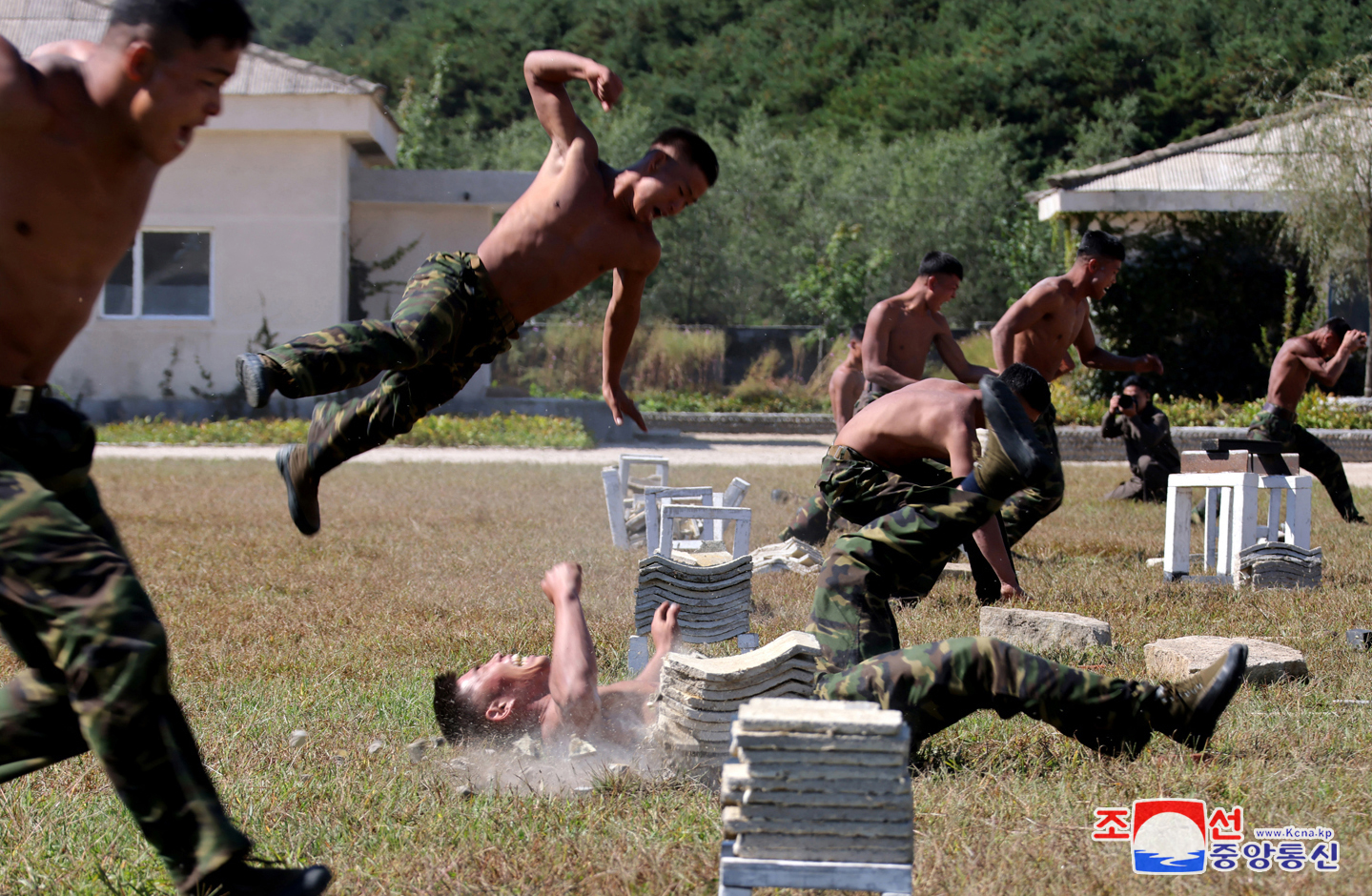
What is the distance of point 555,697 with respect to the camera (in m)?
3.46

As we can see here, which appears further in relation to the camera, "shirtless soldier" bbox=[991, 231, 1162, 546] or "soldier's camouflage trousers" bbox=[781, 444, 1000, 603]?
"shirtless soldier" bbox=[991, 231, 1162, 546]

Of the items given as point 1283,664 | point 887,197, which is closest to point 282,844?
point 1283,664

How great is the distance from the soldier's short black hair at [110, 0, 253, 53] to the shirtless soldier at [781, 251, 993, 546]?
566 centimetres

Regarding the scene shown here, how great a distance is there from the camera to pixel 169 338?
19312mm

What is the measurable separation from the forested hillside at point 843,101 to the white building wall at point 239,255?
1200 cm

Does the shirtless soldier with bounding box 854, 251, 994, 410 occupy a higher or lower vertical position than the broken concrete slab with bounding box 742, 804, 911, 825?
higher

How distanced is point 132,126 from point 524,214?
213 centimetres

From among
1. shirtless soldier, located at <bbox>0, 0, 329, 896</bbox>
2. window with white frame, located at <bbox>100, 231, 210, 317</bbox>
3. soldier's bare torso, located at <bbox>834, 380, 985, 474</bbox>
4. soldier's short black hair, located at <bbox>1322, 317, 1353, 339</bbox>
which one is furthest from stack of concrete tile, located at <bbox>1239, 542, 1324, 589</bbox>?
window with white frame, located at <bbox>100, 231, 210, 317</bbox>

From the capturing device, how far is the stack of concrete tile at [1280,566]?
629 centimetres

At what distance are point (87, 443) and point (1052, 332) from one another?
19.1ft

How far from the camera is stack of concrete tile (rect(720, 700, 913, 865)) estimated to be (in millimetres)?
2107

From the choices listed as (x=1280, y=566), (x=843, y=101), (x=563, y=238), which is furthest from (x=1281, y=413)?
(x=843, y=101)

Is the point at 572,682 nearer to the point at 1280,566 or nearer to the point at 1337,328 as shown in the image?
the point at 1280,566

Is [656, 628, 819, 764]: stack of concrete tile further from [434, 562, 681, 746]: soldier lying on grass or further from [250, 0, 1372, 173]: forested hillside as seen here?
[250, 0, 1372, 173]: forested hillside
